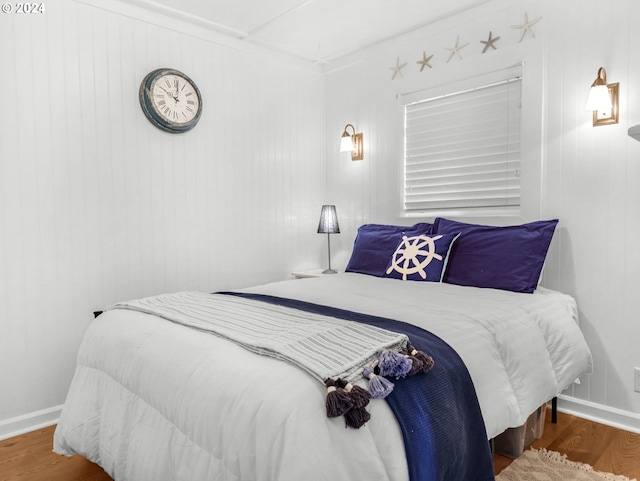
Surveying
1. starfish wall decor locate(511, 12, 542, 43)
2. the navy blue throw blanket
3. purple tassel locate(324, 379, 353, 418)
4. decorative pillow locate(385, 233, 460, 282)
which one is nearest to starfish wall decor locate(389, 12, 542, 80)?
starfish wall decor locate(511, 12, 542, 43)

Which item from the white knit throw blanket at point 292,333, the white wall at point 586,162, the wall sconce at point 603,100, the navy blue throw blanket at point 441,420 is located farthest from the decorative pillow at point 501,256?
the white knit throw blanket at point 292,333

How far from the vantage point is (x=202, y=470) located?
1.22 metres

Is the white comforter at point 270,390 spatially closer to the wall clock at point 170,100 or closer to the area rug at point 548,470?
the area rug at point 548,470

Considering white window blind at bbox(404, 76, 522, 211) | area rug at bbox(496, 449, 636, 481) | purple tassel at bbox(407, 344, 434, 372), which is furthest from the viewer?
white window blind at bbox(404, 76, 522, 211)

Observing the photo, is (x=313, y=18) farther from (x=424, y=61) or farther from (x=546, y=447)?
(x=546, y=447)

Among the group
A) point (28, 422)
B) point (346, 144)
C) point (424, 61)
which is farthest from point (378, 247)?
point (28, 422)

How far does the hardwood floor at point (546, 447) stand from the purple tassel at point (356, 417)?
1226mm

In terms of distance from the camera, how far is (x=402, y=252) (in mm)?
2744

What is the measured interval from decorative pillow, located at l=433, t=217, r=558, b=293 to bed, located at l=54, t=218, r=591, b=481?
0.03 metres

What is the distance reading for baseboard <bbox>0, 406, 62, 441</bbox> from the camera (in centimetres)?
239

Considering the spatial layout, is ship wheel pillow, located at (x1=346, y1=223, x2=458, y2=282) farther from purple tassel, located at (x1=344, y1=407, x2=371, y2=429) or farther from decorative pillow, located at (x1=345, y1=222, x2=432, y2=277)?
purple tassel, located at (x1=344, y1=407, x2=371, y2=429)

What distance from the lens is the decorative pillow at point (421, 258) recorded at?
2.55 metres

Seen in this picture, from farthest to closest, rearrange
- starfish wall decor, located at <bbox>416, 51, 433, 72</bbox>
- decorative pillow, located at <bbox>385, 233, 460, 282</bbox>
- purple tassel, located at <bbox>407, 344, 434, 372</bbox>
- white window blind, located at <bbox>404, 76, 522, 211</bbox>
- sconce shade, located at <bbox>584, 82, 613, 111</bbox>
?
starfish wall decor, located at <bbox>416, 51, 433, 72</bbox>, white window blind, located at <bbox>404, 76, 522, 211</bbox>, decorative pillow, located at <bbox>385, 233, 460, 282</bbox>, sconce shade, located at <bbox>584, 82, 613, 111</bbox>, purple tassel, located at <bbox>407, 344, 434, 372</bbox>

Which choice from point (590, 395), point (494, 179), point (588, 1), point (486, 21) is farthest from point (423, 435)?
point (486, 21)
